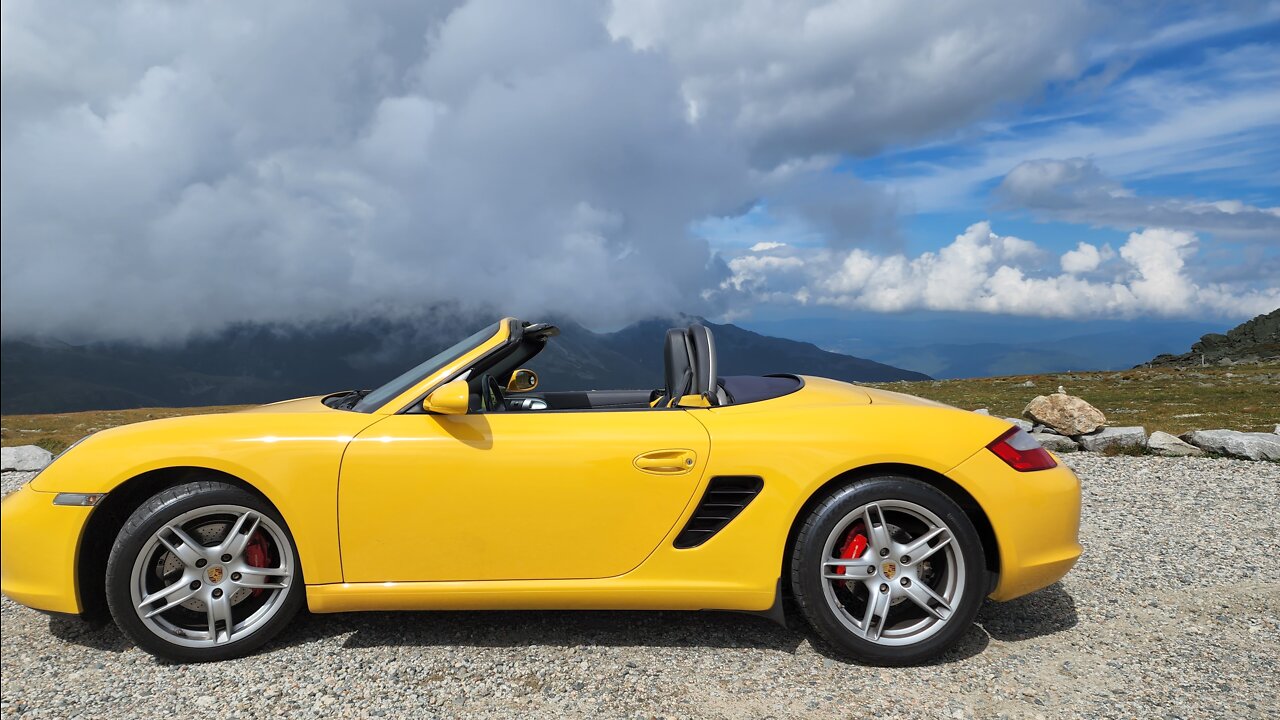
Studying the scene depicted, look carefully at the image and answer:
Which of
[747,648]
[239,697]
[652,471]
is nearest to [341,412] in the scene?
[239,697]

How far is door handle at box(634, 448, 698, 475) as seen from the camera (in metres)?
2.87

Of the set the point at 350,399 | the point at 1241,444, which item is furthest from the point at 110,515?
the point at 1241,444

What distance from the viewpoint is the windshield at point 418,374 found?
3184mm

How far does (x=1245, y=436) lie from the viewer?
771 cm

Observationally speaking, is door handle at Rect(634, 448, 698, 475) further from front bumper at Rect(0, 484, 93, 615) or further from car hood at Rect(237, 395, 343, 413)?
front bumper at Rect(0, 484, 93, 615)

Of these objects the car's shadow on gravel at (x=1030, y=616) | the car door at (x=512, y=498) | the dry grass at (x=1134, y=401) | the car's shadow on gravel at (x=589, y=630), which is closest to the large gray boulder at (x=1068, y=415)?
the dry grass at (x=1134, y=401)

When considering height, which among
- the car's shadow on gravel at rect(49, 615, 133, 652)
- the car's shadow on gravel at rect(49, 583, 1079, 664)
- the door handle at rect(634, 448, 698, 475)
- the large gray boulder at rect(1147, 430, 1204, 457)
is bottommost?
the large gray boulder at rect(1147, 430, 1204, 457)

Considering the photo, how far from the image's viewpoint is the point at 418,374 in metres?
3.25

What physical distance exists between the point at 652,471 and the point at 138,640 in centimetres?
A: 239

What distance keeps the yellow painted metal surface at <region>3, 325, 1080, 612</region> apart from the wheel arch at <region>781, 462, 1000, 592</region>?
0.17ft

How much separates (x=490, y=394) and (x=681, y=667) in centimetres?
168

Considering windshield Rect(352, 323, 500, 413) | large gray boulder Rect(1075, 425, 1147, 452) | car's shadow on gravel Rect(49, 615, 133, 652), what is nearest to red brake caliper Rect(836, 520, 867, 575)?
windshield Rect(352, 323, 500, 413)

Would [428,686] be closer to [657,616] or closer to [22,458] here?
[657,616]

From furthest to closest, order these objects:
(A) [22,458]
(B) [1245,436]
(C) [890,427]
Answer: (A) [22,458], (B) [1245,436], (C) [890,427]
